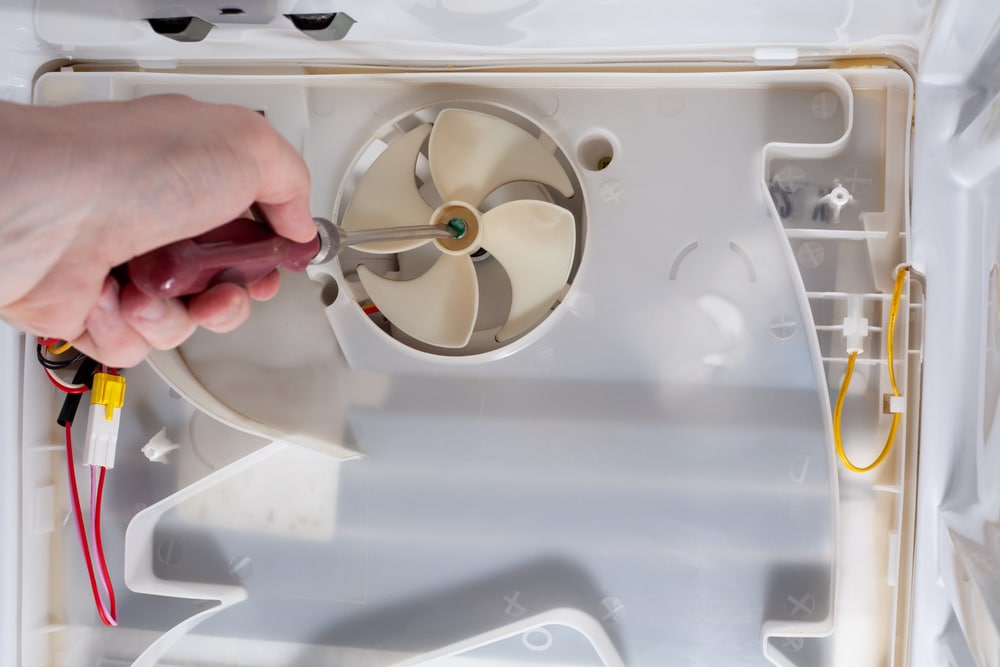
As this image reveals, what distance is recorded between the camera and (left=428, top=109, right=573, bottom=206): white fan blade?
1.20m

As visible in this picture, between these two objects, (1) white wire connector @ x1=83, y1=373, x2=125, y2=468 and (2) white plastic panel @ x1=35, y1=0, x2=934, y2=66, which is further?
(1) white wire connector @ x1=83, y1=373, x2=125, y2=468

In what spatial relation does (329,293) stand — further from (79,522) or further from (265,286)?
(79,522)

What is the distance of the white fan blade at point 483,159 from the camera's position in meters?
1.20

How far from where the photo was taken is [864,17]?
103cm

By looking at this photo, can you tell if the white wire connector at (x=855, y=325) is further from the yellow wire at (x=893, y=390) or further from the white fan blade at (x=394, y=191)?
the white fan blade at (x=394, y=191)

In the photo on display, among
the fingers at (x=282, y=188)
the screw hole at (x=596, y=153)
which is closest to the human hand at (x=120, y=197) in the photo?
the fingers at (x=282, y=188)

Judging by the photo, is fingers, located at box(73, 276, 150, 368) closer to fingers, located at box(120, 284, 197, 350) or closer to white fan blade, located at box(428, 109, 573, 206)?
fingers, located at box(120, 284, 197, 350)

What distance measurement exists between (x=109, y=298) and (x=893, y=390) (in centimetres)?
105

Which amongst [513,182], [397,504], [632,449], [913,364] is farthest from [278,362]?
[913,364]

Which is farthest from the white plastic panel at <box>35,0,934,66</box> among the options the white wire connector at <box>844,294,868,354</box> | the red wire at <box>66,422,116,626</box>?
the red wire at <box>66,422,116,626</box>

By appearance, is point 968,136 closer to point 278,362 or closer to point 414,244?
point 414,244

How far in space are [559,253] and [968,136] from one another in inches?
22.5

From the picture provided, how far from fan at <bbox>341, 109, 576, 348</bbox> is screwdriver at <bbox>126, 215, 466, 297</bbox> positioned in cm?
17

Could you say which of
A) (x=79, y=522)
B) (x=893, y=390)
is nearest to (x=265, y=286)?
(x=79, y=522)
